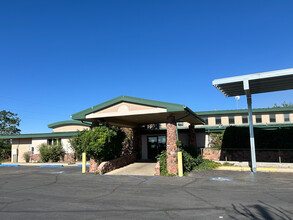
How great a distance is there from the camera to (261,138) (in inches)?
776

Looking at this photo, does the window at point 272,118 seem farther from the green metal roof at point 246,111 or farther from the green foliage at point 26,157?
the green foliage at point 26,157

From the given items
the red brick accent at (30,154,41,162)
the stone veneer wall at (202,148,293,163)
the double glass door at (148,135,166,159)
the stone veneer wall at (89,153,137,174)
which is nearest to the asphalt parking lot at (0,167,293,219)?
the stone veneer wall at (89,153,137,174)

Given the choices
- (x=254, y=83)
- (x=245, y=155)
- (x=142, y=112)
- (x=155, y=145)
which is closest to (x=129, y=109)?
(x=142, y=112)

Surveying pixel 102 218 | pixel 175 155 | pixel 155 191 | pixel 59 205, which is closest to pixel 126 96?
pixel 175 155

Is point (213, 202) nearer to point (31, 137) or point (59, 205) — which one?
point (59, 205)

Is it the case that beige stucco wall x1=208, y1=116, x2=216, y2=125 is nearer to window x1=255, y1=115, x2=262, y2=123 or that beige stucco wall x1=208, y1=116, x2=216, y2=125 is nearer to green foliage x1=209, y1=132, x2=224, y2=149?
window x1=255, y1=115, x2=262, y2=123

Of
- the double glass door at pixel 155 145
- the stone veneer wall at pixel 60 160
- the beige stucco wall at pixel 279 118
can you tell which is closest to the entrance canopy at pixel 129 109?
the double glass door at pixel 155 145

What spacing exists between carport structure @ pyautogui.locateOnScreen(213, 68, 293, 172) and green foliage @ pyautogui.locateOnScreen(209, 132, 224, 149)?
6.35 meters

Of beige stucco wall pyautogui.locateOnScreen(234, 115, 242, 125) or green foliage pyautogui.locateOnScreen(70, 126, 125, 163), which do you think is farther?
beige stucco wall pyautogui.locateOnScreen(234, 115, 242, 125)

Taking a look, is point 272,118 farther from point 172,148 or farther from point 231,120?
point 172,148

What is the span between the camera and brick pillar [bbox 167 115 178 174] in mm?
13500

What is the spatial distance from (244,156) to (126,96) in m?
11.4

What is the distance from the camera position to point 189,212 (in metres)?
6.54

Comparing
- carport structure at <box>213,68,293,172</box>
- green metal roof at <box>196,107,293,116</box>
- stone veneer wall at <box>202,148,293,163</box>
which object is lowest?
stone veneer wall at <box>202,148,293,163</box>
